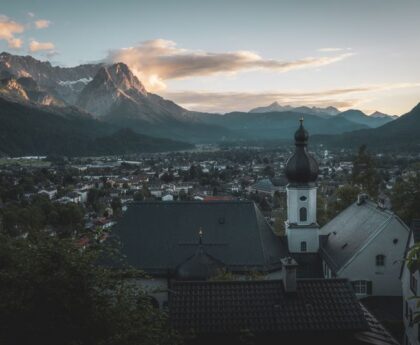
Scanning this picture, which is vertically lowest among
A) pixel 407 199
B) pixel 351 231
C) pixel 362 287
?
pixel 362 287

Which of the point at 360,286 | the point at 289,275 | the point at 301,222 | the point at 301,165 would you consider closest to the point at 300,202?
the point at 301,222

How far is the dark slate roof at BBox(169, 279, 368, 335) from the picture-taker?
20.6 metres

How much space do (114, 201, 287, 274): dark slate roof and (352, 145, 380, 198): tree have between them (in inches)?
1118

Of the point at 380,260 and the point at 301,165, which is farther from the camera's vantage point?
the point at 301,165

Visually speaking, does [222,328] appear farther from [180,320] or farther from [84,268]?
[84,268]

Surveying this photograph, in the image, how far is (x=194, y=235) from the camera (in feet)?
110

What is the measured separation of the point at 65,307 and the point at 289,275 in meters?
11.3

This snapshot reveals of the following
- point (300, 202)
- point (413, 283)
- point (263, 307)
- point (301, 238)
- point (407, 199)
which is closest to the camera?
point (263, 307)

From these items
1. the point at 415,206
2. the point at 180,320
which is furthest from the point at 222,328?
the point at 415,206

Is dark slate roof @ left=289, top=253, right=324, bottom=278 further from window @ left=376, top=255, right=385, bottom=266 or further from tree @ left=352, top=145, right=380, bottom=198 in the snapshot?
tree @ left=352, top=145, right=380, bottom=198

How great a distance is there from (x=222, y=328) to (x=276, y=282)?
3.56 m

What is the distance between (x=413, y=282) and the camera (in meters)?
26.7

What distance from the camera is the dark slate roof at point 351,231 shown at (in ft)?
106

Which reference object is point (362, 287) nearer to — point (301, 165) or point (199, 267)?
point (301, 165)
